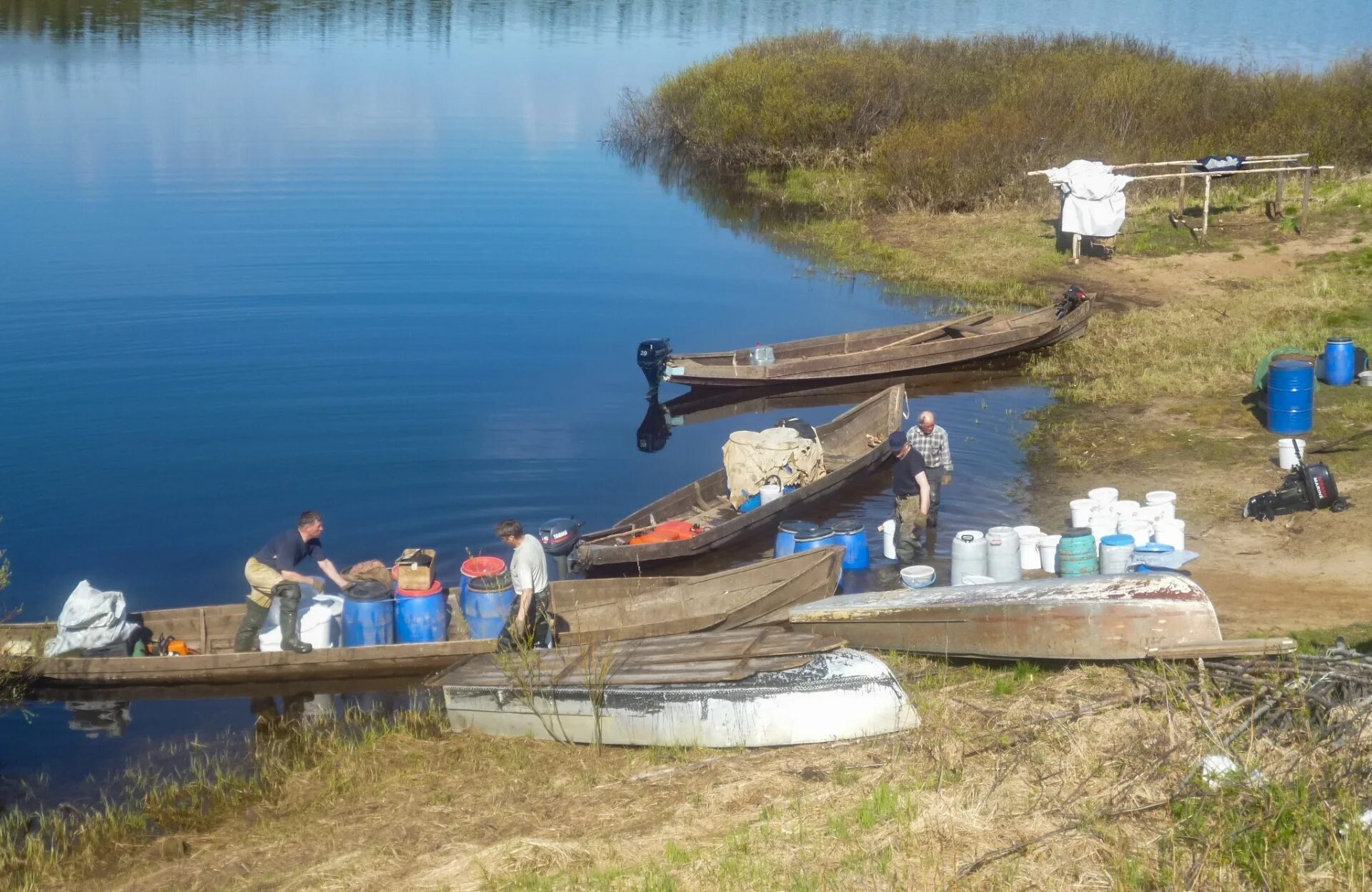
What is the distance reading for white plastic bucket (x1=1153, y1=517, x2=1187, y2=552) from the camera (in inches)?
575

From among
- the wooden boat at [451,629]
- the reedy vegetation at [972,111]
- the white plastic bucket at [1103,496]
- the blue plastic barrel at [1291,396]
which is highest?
the reedy vegetation at [972,111]

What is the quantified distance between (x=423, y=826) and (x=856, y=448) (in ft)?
38.2

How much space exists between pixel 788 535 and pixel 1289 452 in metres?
6.91

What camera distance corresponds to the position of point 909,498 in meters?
16.4

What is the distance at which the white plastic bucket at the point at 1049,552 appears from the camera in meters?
14.4

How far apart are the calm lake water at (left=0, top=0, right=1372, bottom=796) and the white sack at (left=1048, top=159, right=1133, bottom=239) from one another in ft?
13.0

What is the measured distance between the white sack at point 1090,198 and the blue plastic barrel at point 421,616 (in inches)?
794

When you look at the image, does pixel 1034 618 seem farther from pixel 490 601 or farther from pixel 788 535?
pixel 490 601

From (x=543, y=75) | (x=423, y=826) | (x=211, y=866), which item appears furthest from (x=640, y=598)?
(x=543, y=75)

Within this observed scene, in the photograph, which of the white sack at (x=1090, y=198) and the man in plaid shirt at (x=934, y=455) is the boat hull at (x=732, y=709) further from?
the white sack at (x=1090, y=198)

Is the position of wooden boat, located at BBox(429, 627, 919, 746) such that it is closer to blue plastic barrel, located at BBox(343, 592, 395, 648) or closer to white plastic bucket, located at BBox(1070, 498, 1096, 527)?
blue plastic barrel, located at BBox(343, 592, 395, 648)

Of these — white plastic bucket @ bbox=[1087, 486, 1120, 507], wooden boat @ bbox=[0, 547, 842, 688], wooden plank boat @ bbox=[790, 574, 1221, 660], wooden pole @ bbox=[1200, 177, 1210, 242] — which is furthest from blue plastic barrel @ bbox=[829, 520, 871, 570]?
wooden pole @ bbox=[1200, 177, 1210, 242]

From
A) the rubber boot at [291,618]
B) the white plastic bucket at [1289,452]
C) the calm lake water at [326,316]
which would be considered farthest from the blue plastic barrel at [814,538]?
the white plastic bucket at [1289,452]

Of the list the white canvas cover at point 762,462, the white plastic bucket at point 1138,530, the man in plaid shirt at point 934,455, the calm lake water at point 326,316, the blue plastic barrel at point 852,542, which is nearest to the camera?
the white plastic bucket at point 1138,530
